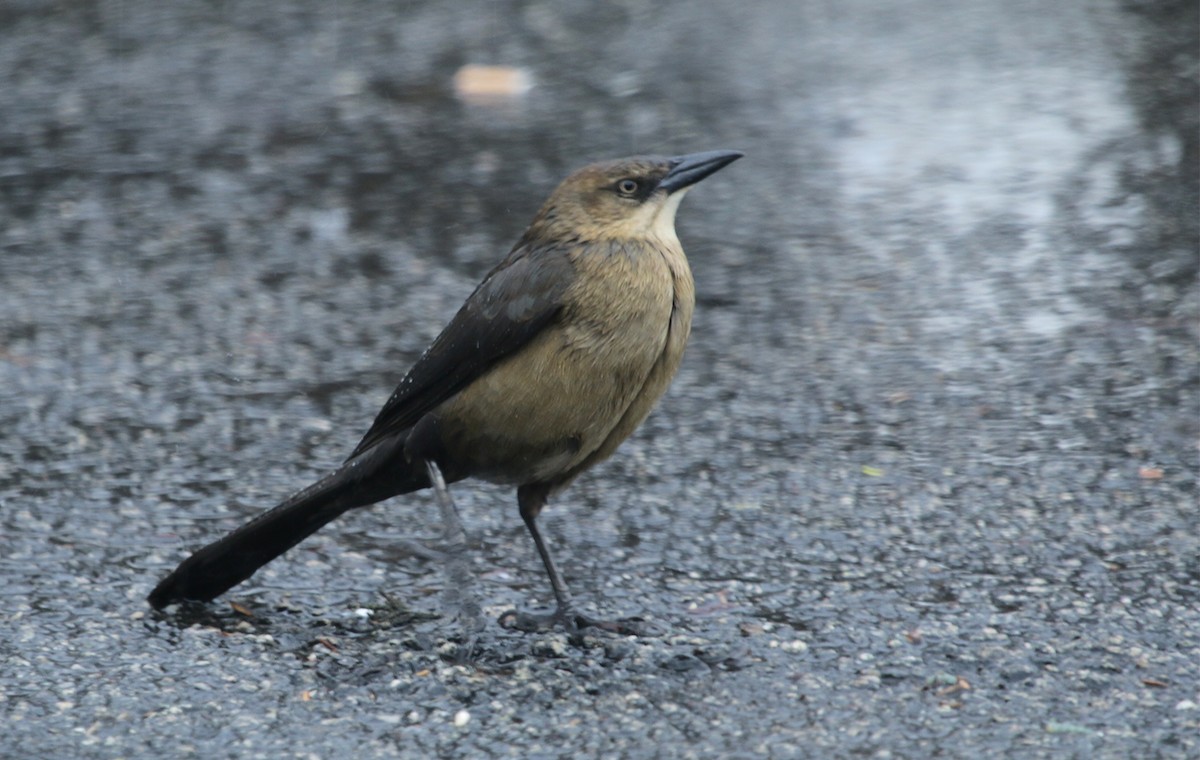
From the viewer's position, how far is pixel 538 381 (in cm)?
428

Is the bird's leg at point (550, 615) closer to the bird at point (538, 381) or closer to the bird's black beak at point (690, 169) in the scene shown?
the bird at point (538, 381)

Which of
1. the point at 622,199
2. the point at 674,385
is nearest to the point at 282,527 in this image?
the point at 622,199

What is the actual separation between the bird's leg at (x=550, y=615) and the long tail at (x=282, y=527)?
1.00 feet

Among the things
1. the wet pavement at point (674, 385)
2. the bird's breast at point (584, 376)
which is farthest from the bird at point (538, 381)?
the wet pavement at point (674, 385)

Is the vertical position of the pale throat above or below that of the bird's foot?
above

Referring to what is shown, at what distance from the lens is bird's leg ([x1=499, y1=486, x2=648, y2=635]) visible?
435 cm

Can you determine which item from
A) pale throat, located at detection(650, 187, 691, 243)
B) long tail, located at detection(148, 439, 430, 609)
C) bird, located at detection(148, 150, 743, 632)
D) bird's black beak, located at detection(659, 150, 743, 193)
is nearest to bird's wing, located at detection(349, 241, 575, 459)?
bird, located at detection(148, 150, 743, 632)

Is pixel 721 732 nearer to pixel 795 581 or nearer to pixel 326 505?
pixel 795 581

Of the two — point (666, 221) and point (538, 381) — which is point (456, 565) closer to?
point (538, 381)

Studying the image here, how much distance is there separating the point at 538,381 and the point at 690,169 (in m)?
0.84

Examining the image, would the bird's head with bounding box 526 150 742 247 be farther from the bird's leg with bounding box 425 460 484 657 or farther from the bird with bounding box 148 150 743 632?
the bird's leg with bounding box 425 460 484 657

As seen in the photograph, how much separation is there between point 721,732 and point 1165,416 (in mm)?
2610

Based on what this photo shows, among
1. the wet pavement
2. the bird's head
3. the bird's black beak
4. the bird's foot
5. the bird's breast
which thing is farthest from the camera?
the bird's black beak

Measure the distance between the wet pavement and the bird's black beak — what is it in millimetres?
1073
